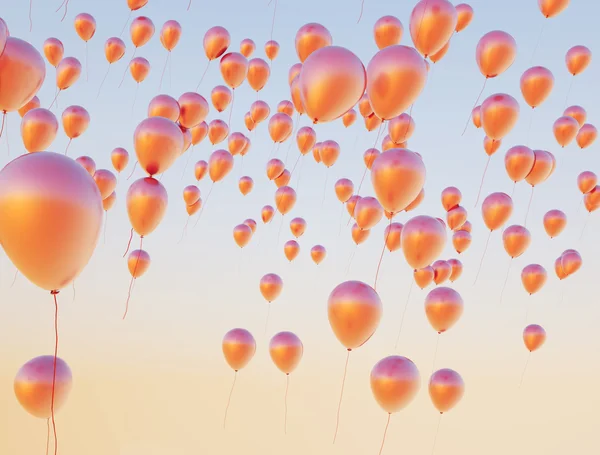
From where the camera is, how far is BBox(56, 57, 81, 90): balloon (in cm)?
443

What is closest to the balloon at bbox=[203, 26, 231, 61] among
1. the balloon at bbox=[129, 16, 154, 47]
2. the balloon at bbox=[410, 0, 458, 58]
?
the balloon at bbox=[129, 16, 154, 47]

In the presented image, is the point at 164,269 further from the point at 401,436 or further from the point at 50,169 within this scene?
the point at 50,169

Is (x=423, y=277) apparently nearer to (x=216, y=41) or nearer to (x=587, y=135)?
(x=587, y=135)

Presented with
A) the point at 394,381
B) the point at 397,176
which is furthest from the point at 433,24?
the point at 394,381

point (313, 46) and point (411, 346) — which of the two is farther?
point (411, 346)

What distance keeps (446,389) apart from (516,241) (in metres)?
1.31

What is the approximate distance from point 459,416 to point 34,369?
700cm

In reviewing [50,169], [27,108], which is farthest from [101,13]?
[50,169]

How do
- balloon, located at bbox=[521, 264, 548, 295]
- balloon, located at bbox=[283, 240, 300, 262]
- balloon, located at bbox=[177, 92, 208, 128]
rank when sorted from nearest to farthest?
1. balloon, located at bbox=[177, 92, 208, 128]
2. balloon, located at bbox=[521, 264, 548, 295]
3. balloon, located at bbox=[283, 240, 300, 262]

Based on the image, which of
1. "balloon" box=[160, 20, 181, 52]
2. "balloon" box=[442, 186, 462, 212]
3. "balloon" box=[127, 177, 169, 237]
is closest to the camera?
"balloon" box=[127, 177, 169, 237]

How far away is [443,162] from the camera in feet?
25.7

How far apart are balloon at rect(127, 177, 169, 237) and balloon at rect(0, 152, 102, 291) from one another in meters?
1.32

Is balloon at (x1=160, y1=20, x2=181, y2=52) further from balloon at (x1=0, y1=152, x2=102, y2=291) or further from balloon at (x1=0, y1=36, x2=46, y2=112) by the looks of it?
balloon at (x1=0, y1=152, x2=102, y2=291)

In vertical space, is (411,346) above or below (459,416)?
above
